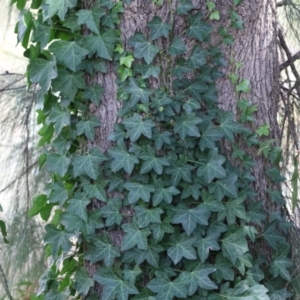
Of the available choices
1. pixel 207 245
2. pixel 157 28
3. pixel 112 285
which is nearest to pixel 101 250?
pixel 112 285

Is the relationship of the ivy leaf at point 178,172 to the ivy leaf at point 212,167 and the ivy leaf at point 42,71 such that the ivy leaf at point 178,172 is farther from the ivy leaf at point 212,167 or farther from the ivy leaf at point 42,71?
the ivy leaf at point 42,71

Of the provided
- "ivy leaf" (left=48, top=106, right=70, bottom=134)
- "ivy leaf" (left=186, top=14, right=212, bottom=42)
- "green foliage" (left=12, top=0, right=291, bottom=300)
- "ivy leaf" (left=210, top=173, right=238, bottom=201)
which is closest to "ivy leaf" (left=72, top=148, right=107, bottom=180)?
"green foliage" (left=12, top=0, right=291, bottom=300)

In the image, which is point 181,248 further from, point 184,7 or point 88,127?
point 184,7

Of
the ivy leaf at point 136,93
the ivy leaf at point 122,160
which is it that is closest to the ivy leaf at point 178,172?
the ivy leaf at point 122,160

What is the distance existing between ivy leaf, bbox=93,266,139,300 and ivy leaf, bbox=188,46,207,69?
66 cm

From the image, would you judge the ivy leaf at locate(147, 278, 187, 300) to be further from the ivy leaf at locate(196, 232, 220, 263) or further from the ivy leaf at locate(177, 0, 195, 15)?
the ivy leaf at locate(177, 0, 195, 15)

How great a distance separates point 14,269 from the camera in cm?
246

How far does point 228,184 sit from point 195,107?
0.83 ft

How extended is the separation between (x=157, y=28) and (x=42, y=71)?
0.36m

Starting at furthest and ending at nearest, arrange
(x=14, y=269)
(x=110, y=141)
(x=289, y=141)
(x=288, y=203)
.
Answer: (x=14, y=269), (x=289, y=141), (x=288, y=203), (x=110, y=141)

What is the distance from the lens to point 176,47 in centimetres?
177

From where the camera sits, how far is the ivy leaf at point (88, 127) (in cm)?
178

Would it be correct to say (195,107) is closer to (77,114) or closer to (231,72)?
(231,72)

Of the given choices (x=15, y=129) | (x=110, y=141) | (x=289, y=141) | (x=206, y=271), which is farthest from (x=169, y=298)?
(x=15, y=129)
